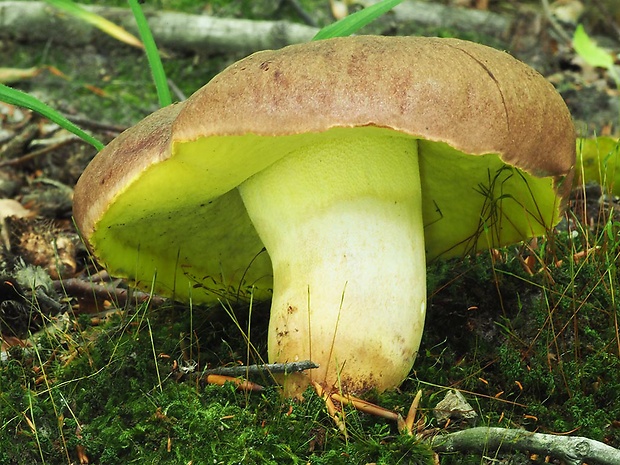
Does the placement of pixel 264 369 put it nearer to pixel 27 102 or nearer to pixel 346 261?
pixel 346 261

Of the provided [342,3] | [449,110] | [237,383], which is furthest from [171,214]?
[342,3]

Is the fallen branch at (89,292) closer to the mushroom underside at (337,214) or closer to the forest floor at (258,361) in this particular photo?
the forest floor at (258,361)

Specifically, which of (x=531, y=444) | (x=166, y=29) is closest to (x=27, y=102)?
(x=531, y=444)

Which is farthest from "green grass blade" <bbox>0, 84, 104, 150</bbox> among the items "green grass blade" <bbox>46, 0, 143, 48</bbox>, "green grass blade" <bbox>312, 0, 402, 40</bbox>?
"green grass blade" <bbox>312, 0, 402, 40</bbox>

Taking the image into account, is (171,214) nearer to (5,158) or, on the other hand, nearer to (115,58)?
(5,158)

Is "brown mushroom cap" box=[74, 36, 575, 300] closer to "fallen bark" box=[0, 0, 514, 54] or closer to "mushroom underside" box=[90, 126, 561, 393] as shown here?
"mushroom underside" box=[90, 126, 561, 393]
